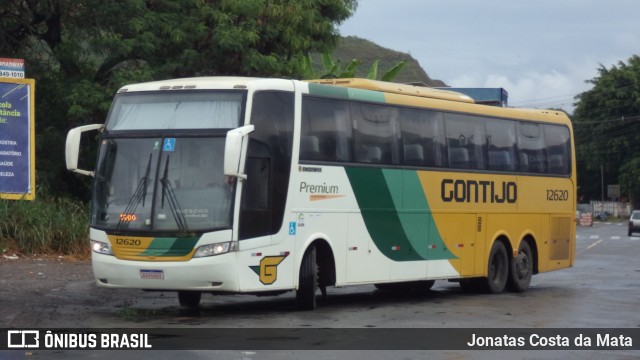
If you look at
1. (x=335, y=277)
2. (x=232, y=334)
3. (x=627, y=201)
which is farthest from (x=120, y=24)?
(x=627, y=201)

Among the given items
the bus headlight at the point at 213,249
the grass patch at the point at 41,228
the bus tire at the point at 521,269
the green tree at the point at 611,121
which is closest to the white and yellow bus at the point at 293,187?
the bus headlight at the point at 213,249

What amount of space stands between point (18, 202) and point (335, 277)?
Result: 8865mm

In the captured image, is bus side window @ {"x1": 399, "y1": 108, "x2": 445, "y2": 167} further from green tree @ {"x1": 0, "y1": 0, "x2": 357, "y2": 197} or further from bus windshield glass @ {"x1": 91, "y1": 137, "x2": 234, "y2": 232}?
green tree @ {"x1": 0, "y1": 0, "x2": 357, "y2": 197}

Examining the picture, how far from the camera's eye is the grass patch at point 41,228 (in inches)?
843

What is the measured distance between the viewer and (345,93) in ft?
53.9

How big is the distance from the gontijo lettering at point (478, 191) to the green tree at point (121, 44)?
319 inches

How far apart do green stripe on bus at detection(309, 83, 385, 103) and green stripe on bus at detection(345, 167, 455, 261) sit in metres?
1.09

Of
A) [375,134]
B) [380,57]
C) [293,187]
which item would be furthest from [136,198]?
[380,57]

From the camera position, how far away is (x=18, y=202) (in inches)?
870

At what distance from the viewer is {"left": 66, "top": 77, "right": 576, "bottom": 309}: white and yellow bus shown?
46.1ft

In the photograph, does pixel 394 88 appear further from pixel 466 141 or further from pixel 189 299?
pixel 189 299

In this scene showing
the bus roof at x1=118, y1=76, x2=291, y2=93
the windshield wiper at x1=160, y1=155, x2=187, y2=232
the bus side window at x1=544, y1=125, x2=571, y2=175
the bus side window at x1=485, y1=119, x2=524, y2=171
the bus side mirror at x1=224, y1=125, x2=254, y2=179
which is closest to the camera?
the bus side mirror at x1=224, y1=125, x2=254, y2=179

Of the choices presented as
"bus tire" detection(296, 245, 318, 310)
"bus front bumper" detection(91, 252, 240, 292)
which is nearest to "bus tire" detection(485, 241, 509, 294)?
"bus tire" detection(296, 245, 318, 310)

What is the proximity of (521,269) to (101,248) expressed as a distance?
30.5 feet
